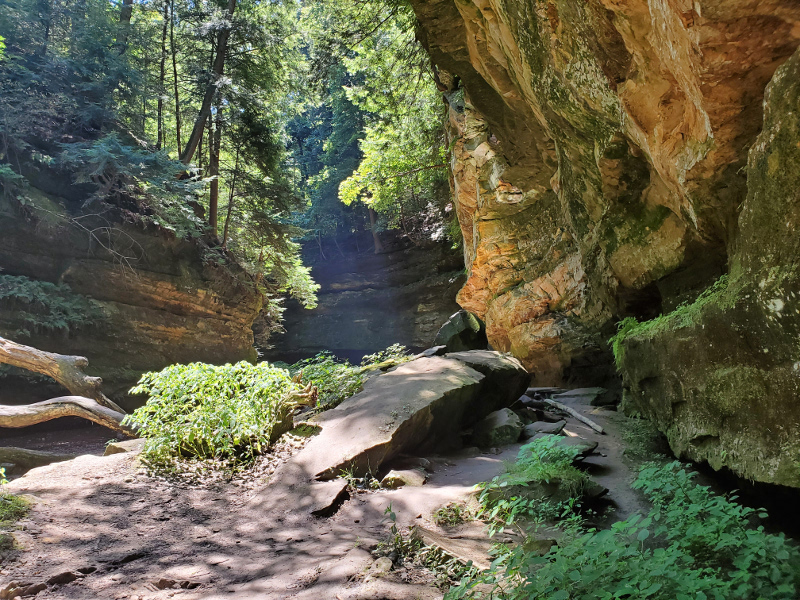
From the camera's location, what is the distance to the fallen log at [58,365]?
750 cm

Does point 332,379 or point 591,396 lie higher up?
point 332,379

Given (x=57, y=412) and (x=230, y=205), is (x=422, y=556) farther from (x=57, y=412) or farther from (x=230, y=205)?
(x=230, y=205)

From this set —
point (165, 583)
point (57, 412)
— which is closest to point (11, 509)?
point (165, 583)

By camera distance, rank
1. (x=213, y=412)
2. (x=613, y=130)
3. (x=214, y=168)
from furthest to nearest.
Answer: (x=214, y=168), (x=213, y=412), (x=613, y=130)

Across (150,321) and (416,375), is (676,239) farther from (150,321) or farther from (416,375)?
(150,321)

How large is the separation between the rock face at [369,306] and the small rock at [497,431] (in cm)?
1873

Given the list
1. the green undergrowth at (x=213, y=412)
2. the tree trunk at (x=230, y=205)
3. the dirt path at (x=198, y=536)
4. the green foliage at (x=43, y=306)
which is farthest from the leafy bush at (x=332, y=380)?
the tree trunk at (x=230, y=205)

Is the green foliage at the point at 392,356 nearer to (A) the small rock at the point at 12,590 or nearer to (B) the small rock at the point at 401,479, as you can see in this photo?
(B) the small rock at the point at 401,479

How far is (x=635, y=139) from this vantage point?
438 cm

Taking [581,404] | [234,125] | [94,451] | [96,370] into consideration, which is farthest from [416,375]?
[234,125]

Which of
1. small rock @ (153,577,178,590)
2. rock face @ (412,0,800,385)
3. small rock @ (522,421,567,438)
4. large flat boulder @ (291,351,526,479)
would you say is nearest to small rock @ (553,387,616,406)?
rock face @ (412,0,800,385)

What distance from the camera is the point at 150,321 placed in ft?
44.8

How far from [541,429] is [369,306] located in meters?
23.2

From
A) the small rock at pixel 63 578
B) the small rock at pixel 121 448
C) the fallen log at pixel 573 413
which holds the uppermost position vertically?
the small rock at pixel 121 448
